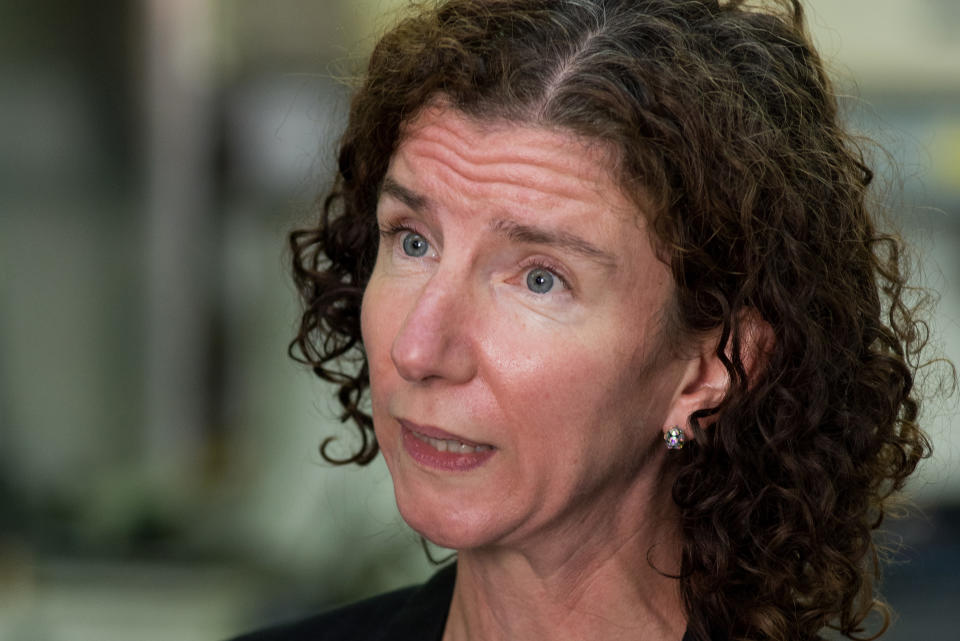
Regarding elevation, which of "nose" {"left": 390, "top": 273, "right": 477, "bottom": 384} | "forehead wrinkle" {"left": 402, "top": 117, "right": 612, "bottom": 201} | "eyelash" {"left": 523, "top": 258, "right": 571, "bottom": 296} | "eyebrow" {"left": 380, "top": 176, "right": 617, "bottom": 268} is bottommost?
"nose" {"left": 390, "top": 273, "right": 477, "bottom": 384}

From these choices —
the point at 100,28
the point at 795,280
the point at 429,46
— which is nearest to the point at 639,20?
the point at 429,46

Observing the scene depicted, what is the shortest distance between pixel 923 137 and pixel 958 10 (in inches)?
18.1

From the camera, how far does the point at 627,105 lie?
5.34 feet

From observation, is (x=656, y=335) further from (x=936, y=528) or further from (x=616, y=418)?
(x=936, y=528)

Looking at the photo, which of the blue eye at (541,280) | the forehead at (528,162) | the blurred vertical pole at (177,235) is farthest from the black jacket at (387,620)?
the blurred vertical pole at (177,235)

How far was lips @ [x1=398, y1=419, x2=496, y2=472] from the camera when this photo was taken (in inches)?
67.1

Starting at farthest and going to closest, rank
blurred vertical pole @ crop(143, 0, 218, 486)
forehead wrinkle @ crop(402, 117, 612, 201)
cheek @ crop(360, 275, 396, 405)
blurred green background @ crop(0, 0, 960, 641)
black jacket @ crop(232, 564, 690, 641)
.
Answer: blurred vertical pole @ crop(143, 0, 218, 486) → blurred green background @ crop(0, 0, 960, 641) → black jacket @ crop(232, 564, 690, 641) → cheek @ crop(360, 275, 396, 405) → forehead wrinkle @ crop(402, 117, 612, 201)

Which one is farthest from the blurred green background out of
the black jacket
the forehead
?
the forehead

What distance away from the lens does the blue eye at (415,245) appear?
1.78 metres

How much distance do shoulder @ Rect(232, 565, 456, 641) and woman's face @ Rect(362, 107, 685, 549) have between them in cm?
38

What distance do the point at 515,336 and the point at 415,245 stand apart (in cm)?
23

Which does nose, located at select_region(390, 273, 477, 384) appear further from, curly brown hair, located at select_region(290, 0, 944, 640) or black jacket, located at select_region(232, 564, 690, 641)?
black jacket, located at select_region(232, 564, 690, 641)

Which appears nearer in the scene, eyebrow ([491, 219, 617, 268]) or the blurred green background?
eyebrow ([491, 219, 617, 268])

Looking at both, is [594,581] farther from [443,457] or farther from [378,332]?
[378,332]
